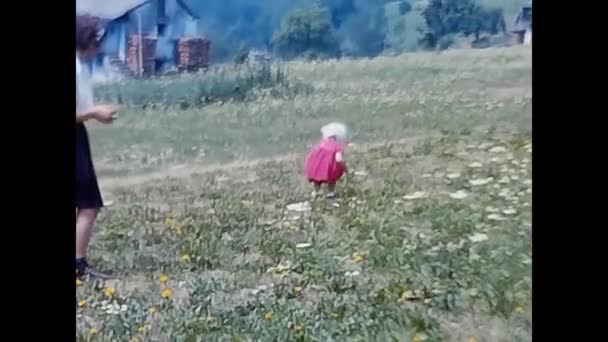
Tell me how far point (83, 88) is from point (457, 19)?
22.6 inches

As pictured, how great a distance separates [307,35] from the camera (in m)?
1.33

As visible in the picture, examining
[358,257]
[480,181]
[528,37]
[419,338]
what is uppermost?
[528,37]

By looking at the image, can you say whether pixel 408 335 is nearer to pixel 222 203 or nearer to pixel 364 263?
pixel 364 263

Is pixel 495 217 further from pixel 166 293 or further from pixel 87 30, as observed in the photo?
pixel 87 30

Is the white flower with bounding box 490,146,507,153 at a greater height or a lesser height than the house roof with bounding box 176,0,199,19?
lesser

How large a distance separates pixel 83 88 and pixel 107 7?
0.13 metres

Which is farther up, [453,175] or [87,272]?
[453,175]

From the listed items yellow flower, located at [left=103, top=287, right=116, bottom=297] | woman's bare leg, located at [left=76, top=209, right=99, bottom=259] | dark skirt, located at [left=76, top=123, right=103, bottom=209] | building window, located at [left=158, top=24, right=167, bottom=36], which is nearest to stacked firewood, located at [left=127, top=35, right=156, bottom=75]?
building window, located at [left=158, top=24, right=167, bottom=36]

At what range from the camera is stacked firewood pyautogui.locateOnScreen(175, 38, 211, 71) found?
1.34 metres

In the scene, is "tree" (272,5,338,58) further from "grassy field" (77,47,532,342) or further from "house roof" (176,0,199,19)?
"house roof" (176,0,199,19)

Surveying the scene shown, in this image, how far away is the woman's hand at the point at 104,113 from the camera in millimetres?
1325

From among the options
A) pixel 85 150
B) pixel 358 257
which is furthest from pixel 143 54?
pixel 358 257

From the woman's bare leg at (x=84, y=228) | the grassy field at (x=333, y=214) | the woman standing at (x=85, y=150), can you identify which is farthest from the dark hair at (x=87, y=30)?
the woman's bare leg at (x=84, y=228)
